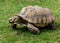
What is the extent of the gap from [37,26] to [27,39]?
0.63 m

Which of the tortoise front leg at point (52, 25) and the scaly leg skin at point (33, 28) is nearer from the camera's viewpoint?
the scaly leg skin at point (33, 28)

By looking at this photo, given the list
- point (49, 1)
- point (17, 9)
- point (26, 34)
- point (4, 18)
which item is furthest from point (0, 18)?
point (49, 1)

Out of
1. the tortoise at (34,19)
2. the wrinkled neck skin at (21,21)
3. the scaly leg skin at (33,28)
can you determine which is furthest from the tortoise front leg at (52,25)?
the wrinkled neck skin at (21,21)

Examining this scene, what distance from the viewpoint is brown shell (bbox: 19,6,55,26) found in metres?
7.03

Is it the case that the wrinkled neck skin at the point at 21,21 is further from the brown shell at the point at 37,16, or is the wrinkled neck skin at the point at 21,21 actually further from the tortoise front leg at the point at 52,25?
the tortoise front leg at the point at 52,25

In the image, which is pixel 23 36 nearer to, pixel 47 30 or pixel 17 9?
pixel 47 30

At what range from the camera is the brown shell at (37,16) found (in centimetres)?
703

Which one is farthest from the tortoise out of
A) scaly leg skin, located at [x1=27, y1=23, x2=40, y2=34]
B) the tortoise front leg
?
the tortoise front leg

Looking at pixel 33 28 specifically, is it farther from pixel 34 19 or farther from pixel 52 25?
pixel 52 25

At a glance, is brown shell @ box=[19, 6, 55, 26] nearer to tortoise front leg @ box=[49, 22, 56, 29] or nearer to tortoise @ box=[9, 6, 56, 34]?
tortoise @ box=[9, 6, 56, 34]

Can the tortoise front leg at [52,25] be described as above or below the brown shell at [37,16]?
below

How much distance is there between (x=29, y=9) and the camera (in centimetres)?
723

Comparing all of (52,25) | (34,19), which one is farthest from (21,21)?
(52,25)

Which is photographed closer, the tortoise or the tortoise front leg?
the tortoise
